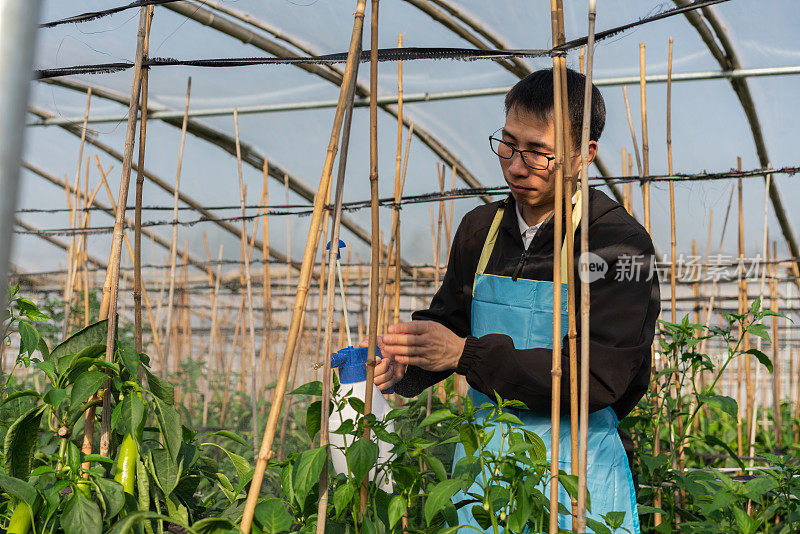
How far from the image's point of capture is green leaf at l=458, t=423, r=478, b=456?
→ 872 millimetres

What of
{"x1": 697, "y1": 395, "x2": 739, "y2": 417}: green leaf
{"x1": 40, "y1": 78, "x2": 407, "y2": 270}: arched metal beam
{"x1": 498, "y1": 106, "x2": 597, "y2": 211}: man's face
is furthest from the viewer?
{"x1": 40, "y1": 78, "x2": 407, "y2": 270}: arched metal beam

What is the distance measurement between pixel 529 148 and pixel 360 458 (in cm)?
63

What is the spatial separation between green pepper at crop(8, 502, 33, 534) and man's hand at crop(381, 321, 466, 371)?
488 mm

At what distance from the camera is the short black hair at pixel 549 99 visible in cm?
116

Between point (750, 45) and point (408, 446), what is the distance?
3056 mm

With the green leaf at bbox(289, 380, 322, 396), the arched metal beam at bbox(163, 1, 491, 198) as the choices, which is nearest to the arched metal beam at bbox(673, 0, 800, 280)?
the arched metal beam at bbox(163, 1, 491, 198)

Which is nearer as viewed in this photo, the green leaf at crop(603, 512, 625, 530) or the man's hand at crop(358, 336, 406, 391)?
the green leaf at crop(603, 512, 625, 530)

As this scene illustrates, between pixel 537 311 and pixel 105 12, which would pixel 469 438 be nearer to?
pixel 537 311

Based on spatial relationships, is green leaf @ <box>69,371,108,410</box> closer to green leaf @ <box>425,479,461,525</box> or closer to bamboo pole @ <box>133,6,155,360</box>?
bamboo pole @ <box>133,6,155,360</box>

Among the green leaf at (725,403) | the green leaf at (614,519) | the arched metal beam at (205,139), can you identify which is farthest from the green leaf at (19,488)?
the arched metal beam at (205,139)

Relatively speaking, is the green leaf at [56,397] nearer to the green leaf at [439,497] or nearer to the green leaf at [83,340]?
the green leaf at [83,340]

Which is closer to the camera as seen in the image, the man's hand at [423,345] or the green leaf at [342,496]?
the green leaf at [342,496]

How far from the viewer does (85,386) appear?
32.5 inches

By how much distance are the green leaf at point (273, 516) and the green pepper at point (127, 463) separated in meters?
0.20
